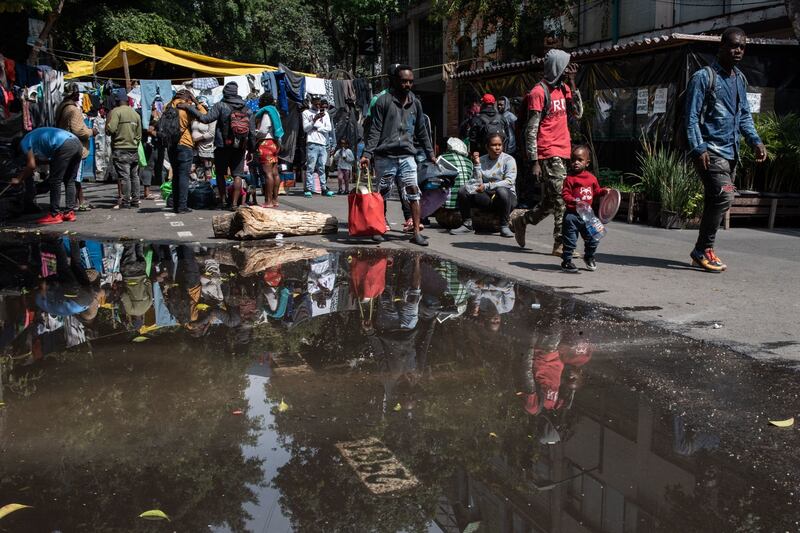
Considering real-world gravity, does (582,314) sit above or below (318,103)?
below

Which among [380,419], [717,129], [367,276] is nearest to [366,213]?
[367,276]

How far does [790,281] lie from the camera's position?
689 centimetres

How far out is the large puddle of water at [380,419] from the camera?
110 inches

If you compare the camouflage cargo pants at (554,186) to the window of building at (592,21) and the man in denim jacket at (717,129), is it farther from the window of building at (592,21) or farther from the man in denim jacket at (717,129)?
the window of building at (592,21)

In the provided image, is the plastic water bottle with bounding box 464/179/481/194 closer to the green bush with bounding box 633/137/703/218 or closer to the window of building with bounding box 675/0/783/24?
the green bush with bounding box 633/137/703/218

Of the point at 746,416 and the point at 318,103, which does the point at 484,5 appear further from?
the point at 746,416

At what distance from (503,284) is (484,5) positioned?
1429 centimetres

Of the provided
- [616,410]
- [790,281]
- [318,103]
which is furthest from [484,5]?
[616,410]

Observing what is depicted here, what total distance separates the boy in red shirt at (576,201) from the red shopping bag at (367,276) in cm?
184

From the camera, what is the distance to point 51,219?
11477 millimetres

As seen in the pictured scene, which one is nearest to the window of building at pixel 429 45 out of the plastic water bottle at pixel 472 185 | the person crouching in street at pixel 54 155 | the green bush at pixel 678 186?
the green bush at pixel 678 186

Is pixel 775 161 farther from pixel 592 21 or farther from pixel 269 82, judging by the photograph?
pixel 269 82

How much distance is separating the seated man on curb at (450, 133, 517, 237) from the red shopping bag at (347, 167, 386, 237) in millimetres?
1430

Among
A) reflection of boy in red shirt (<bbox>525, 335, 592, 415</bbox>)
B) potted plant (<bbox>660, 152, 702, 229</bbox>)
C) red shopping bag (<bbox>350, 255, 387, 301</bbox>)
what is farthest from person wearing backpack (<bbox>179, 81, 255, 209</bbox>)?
reflection of boy in red shirt (<bbox>525, 335, 592, 415</bbox>)
